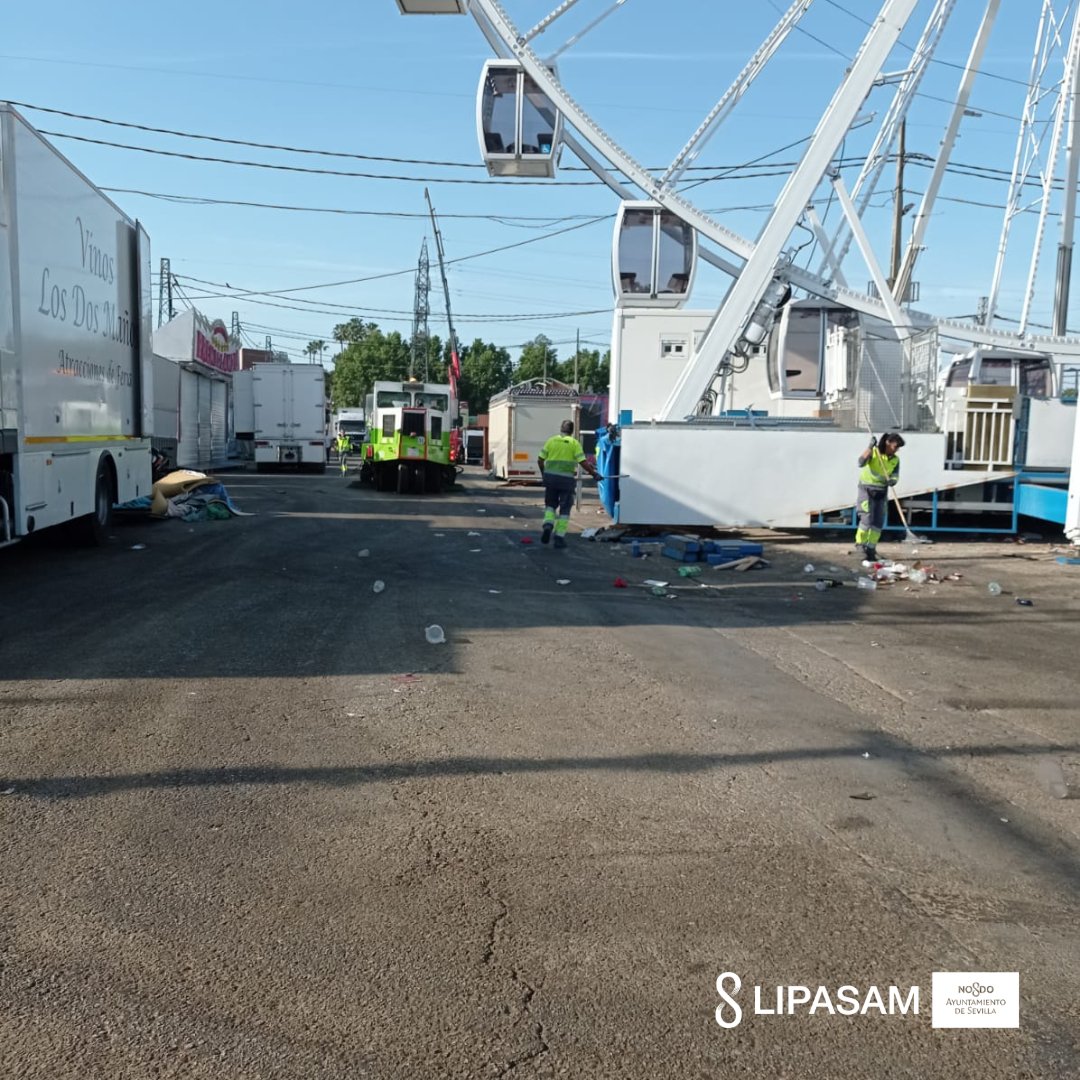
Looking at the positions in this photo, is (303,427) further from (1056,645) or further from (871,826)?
(871,826)

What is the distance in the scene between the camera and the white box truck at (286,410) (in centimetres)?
3447

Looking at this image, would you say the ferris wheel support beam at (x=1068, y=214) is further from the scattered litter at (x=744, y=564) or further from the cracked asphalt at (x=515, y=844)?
the cracked asphalt at (x=515, y=844)

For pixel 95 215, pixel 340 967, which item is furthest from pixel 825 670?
pixel 95 215

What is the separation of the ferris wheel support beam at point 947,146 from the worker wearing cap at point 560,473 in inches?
378

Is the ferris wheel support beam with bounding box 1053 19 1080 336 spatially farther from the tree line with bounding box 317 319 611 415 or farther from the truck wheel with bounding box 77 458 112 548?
the tree line with bounding box 317 319 611 415

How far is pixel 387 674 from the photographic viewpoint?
6.97m

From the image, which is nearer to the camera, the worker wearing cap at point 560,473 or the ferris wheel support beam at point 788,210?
the worker wearing cap at point 560,473

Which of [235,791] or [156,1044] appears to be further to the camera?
[235,791]

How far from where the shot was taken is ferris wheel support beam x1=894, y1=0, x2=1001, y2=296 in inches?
787

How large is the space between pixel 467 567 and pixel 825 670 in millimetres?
5857

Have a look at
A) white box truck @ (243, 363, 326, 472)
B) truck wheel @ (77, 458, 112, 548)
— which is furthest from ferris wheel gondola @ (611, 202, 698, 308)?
white box truck @ (243, 363, 326, 472)

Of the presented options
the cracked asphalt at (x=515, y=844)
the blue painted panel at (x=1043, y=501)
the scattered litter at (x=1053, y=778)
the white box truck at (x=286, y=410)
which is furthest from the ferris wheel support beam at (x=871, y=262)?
the white box truck at (x=286, y=410)

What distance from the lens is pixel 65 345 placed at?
11.7 m

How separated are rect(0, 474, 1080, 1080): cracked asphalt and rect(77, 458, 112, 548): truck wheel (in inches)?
181
